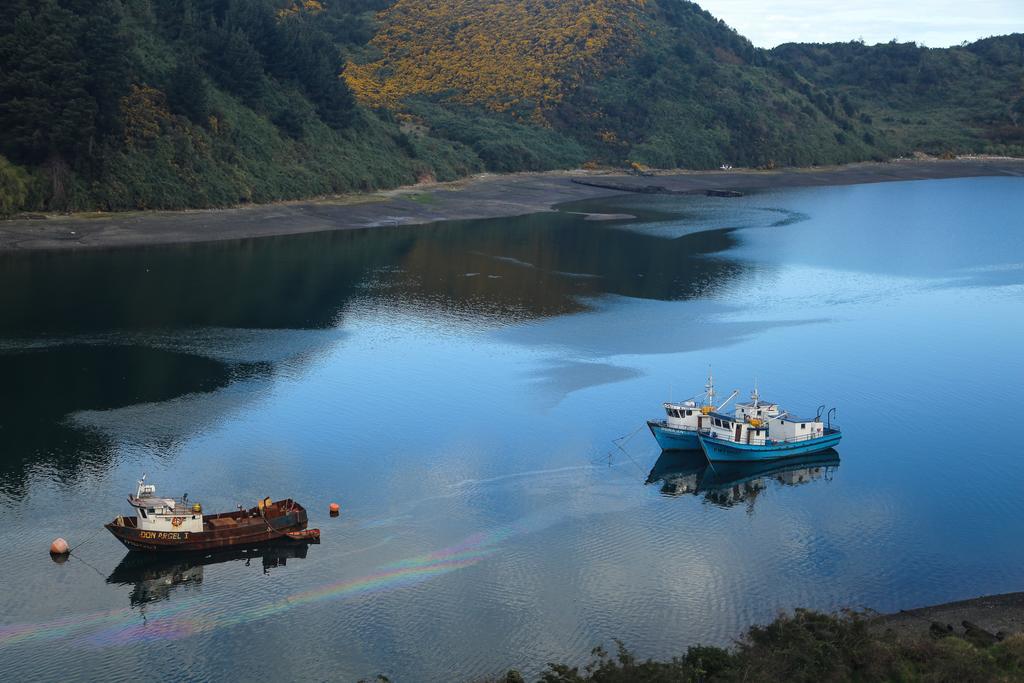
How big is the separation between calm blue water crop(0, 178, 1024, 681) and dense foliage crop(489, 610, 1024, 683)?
11.6ft

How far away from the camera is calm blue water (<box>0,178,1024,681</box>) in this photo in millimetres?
41281

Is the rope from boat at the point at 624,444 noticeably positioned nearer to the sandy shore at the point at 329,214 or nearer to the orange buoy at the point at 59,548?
the orange buoy at the point at 59,548

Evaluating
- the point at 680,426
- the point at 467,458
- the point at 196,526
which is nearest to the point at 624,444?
the point at 680,426

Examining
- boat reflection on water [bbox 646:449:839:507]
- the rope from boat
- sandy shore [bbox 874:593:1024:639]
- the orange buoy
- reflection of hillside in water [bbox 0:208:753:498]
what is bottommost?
boat reflection on water [bbox 646:449:839:507]

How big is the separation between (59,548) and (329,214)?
318 feet

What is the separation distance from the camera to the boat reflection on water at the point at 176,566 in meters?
43.6

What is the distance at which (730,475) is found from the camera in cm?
5972

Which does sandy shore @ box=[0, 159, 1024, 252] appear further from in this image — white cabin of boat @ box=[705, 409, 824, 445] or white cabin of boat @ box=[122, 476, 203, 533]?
white cabin of boat @ box=[705, 409, 824, 445]

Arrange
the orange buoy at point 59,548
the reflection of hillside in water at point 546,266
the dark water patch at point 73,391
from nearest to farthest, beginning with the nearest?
the orange buoy at point 59,548
the dark water patch at point 73,391
the reflection of hillside in water at point 546,266

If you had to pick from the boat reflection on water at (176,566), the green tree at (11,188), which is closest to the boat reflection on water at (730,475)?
the boat reflection on water at (176,566)

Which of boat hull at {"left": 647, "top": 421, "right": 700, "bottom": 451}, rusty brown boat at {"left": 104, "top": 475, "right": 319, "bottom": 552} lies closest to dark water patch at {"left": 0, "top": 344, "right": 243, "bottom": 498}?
rusty brown boat at {"left": 104, "top": 475, "right": 319, "bottom": 552}

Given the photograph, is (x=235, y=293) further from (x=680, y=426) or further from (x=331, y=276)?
(x=680, y=426)

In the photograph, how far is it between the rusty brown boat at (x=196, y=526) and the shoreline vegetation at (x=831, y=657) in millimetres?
14148

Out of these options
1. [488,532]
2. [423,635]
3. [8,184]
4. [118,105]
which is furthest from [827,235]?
[423,635]
